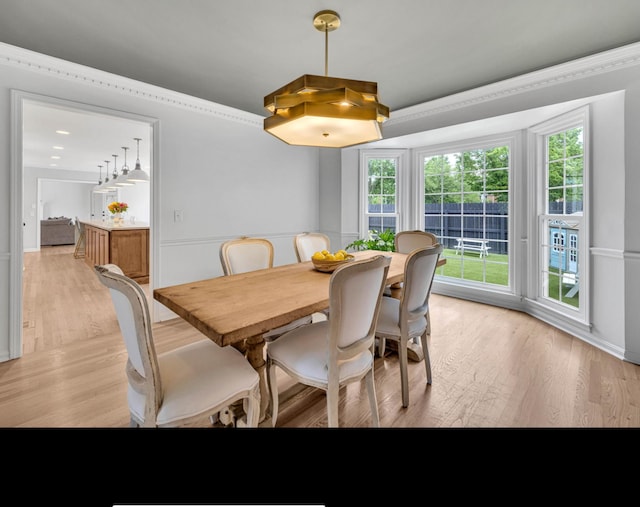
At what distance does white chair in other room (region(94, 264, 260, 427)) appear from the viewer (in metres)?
1.06

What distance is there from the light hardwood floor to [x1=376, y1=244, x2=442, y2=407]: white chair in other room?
24 cm

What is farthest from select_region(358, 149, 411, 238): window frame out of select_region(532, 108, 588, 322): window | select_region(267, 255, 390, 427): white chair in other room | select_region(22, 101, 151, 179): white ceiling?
select_region(267, 255, 390, 427): white chair in other room

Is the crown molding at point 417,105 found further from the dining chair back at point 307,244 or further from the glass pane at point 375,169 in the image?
the dining chair back at point 307,244

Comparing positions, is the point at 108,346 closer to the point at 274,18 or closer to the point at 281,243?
the point at 281,243

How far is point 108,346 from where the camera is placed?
8.63ft

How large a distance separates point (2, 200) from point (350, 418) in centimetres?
287

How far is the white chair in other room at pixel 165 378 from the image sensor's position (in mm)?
1059

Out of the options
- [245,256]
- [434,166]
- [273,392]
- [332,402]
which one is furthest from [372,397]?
[434,166]

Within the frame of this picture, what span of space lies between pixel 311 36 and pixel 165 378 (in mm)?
2231

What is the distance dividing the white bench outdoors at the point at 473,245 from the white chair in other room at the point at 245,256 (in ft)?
8.38

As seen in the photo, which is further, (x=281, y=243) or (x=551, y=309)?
(x=281, y=243)

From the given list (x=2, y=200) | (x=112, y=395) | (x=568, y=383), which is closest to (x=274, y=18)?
(x=2, y=200)

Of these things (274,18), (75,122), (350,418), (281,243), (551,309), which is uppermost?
(75,122)

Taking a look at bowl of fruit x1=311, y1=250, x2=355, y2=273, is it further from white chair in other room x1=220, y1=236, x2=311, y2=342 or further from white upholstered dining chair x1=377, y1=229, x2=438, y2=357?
white upholstered dining chair x1=377, y1=229, x2=438, y2=357
